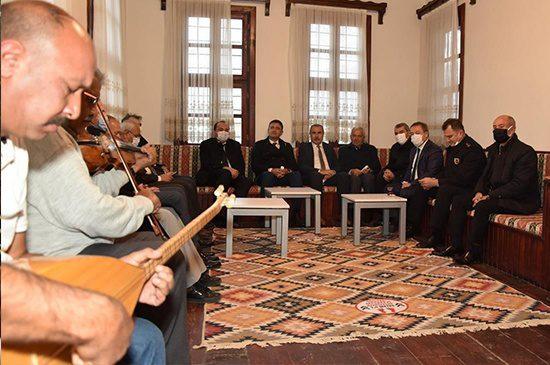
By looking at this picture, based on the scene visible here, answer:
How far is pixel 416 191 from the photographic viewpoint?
5.35 meters

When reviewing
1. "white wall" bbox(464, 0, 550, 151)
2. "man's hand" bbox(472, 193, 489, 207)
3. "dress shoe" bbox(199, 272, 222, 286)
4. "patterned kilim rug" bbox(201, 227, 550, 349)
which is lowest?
"patterned kilim rug" bbox(201, 227, 550, 349)

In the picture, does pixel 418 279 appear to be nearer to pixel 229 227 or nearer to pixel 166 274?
pixel 229 227

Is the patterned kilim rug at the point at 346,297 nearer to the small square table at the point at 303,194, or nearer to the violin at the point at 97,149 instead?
the small square table at the point at 303,194

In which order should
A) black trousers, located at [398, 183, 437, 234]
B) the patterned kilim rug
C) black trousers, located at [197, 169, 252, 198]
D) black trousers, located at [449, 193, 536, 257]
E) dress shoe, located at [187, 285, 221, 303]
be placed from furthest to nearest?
black trousers, located at [197, 169, 252, 198] → black trousers, located at [398, 183, 437, 234] → black trousers, located at [449, 193, 536, 257] → dress shoe, located at [187, 285, 221, 303] → the patterned kilim rug

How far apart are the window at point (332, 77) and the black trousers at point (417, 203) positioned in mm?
2184

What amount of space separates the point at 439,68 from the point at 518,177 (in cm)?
335

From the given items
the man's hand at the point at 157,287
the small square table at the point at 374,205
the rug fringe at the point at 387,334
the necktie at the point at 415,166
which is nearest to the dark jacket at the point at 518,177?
the small square table at the point at 374,205

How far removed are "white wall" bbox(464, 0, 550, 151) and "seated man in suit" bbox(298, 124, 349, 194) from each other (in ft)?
5.73

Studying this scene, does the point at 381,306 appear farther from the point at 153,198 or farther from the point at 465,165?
the point at 465,165

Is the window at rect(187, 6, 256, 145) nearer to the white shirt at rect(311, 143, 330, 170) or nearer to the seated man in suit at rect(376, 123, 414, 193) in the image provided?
the white shirt at rect(311, 143, 330, 170)

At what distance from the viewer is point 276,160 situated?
6.61 meters

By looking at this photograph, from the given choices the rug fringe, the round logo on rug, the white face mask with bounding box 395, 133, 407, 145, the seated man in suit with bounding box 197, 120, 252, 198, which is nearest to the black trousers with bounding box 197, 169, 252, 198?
the seated man in suit with bounding box 197, 120, 252, 198

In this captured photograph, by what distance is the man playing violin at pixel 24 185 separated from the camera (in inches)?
24.4

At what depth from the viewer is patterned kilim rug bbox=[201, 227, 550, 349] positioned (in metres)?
2.57
